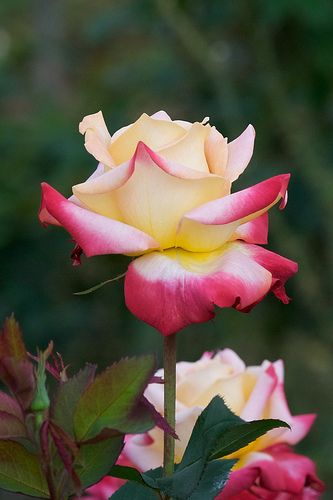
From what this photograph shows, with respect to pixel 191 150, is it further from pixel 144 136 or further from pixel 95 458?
pixel 95 458

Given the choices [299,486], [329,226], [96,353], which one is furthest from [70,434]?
[96,353]

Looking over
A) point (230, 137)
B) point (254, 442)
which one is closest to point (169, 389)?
point (254, 442)

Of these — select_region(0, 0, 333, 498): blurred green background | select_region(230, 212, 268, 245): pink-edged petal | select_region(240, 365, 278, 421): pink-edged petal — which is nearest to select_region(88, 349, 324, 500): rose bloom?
select_region(240, 365, 278, 421): pink-edged petal

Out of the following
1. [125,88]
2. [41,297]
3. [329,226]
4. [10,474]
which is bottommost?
[41,297]

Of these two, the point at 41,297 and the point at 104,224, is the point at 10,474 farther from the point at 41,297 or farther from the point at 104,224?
the point at 41,297

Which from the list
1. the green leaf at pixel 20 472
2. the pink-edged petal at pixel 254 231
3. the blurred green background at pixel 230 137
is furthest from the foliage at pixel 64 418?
the blurred green background at pixel 230 137

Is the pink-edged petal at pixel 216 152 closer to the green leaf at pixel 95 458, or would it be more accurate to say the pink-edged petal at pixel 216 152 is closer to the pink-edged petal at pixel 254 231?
the pink-edged petal at pixel 254 231
